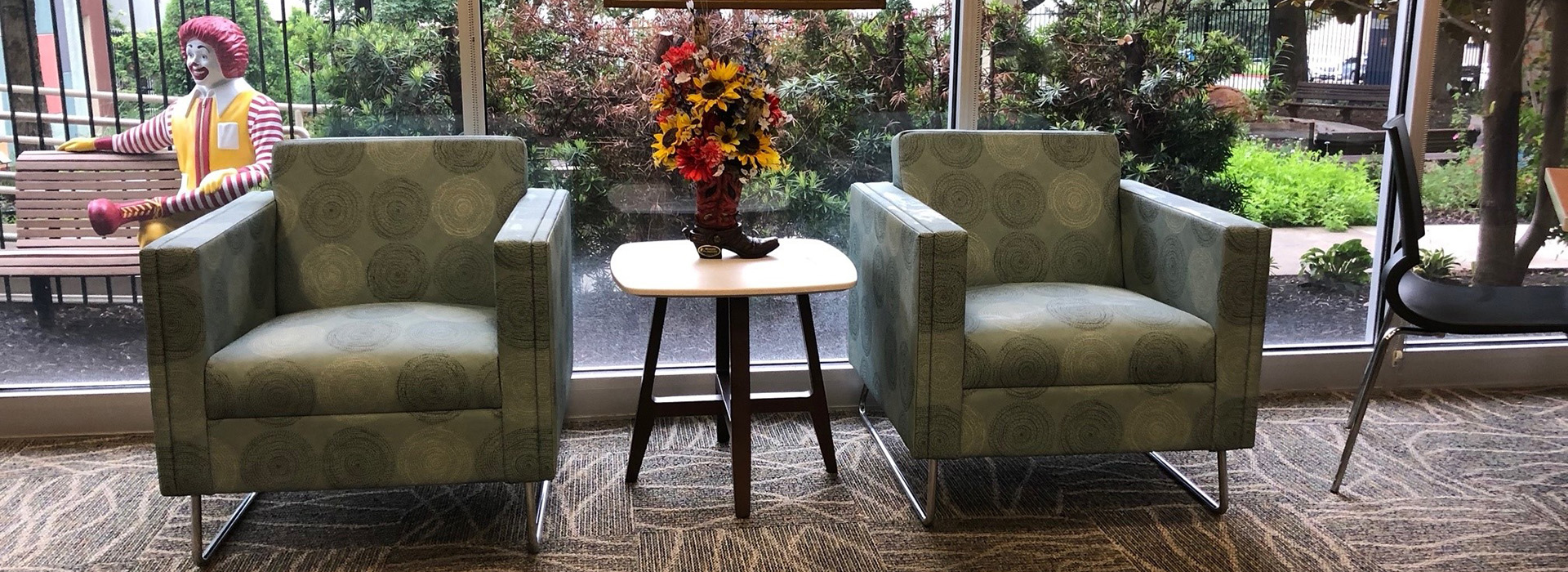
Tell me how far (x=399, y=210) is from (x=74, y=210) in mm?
969

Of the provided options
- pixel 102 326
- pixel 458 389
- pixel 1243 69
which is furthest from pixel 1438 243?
pixel 102 326

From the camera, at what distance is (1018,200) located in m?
3.02

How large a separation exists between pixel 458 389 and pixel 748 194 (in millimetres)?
1257

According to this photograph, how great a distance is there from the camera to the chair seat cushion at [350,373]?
2271 millimetres

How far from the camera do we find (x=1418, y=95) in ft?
11.4

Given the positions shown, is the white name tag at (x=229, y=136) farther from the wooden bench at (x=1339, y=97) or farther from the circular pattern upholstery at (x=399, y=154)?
the wooden bench at (x=1339, y=97)

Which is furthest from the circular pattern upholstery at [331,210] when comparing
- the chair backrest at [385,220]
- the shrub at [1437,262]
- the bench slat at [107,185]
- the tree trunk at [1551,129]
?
the tree trunk at [1551,129]

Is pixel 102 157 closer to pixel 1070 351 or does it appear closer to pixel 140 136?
pixel 140 136

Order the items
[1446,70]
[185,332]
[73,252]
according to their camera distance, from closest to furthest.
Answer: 1. [185,332]
2. [73,252]
3. [1446,70]

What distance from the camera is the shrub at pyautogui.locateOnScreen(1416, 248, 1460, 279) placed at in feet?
12.2

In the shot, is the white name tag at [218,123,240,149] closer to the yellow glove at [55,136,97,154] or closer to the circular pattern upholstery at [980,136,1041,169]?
the yellow glove at [55,136,97,154]

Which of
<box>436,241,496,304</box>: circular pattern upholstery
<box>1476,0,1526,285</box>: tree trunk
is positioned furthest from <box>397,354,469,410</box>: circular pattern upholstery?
<box>1476,0,1526,285</box>: tree trunk

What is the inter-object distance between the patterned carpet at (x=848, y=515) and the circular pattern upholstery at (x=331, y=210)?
61cm

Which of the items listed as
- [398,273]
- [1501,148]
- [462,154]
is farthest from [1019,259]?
[1501,148]
